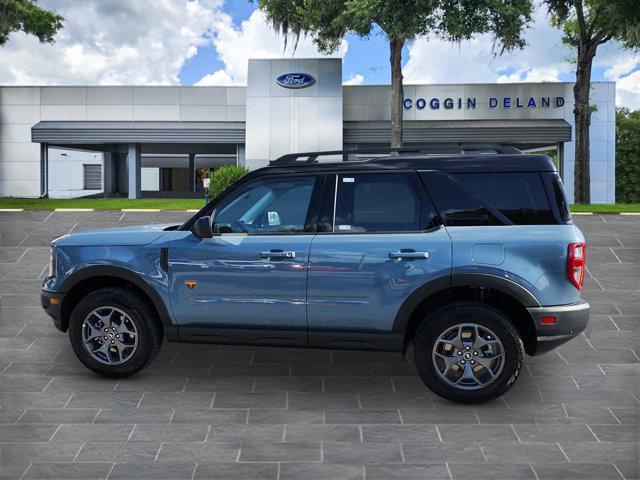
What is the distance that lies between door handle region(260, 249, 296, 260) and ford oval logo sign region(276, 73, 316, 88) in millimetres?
24850

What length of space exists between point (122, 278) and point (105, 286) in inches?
13.6

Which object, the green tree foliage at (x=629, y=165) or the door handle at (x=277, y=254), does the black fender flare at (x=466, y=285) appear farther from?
the green tree foliage at (x=629, y=165)

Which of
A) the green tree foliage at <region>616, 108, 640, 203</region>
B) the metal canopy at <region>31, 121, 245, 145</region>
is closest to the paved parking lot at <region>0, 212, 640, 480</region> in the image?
the metal canopy at <region>31, 121, 245, 145</region>

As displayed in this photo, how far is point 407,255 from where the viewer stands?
5.76 metres

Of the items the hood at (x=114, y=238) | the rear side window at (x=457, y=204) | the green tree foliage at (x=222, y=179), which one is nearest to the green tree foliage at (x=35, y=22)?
the green tree foliage at (x=222, y=179)

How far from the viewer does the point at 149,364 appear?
270 inches

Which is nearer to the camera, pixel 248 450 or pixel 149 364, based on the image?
pixel 248 450

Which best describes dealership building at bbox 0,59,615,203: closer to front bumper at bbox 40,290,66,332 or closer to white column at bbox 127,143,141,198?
white column at bbox 127,143,141,198

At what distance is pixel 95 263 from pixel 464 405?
132 inches

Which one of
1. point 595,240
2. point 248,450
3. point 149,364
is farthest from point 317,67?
point 248,450

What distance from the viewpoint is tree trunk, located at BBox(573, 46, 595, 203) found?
25.1 m

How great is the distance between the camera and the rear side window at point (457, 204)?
229 inches

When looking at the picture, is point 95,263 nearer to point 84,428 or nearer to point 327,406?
point 84,428

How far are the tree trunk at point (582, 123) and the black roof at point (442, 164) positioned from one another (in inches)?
803
